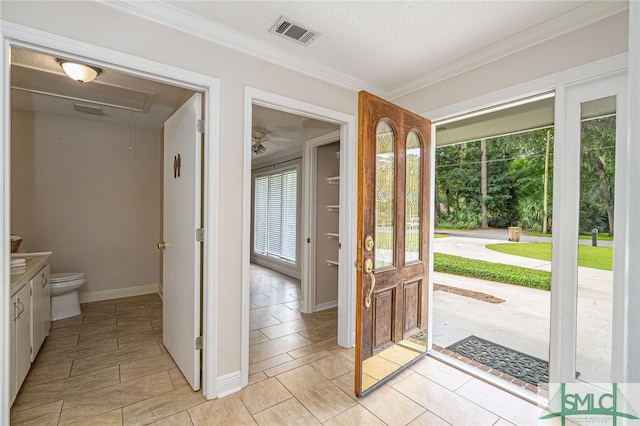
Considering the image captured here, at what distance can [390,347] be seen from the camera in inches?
94.3

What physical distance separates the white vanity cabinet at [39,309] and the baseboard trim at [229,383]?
154cm

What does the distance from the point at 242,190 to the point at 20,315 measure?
1.65 metres

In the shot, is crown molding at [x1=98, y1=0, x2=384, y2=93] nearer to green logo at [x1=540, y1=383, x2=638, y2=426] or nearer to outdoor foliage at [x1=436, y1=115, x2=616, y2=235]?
green logo at [x1=540, y1=383, x2=638, y2=426]

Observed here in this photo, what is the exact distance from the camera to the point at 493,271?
6.55 m

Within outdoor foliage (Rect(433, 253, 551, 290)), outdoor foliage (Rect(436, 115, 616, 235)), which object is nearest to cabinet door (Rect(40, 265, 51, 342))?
outdoor foliage (Rect(433, 253, 551, 290))

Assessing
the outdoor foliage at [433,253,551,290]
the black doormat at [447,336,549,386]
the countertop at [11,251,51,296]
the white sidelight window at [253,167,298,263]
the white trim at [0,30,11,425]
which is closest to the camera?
the white trim at [0,30,11,425]

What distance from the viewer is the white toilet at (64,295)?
3.38 meters

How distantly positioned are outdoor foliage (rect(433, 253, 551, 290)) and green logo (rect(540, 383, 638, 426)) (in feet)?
14.9

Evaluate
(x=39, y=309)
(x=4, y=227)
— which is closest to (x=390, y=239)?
(x=4, y=227)

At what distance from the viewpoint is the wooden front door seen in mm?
2086

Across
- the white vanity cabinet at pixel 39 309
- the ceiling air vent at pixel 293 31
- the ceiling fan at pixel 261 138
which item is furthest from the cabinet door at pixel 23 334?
the ceiling fan at pixel 261 138

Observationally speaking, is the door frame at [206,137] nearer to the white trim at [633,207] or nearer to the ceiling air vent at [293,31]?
the ceiling air vent at [293,31]

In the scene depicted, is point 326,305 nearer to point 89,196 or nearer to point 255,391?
point 255,391

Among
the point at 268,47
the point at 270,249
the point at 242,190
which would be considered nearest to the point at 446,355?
the point at 242,190
